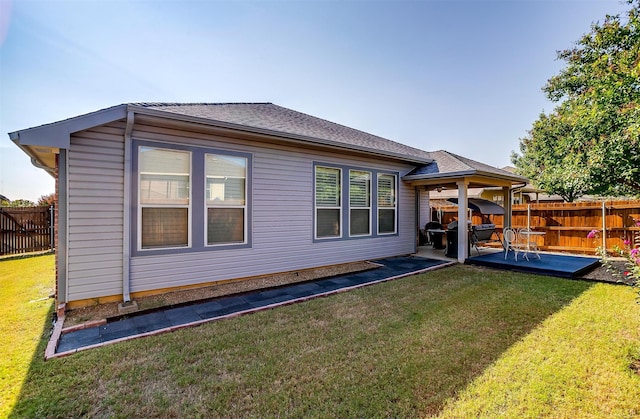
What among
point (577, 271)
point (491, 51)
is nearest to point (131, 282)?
point (577, 271)

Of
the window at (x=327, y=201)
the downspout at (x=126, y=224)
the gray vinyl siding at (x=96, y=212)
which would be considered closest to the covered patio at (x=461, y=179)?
the window at (x=327, y=201)

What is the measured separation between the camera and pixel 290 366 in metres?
2.90

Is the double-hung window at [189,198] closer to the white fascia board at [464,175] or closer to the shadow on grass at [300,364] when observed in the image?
the shadow on grass at [300,364]

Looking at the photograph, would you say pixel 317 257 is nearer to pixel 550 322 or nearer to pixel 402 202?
pixel 402 202

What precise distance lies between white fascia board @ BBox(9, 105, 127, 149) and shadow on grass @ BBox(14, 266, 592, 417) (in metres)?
2.67

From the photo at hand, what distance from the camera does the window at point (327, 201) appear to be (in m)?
7.23

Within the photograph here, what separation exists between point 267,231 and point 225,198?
3.89 ft

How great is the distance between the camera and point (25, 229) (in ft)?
34.3

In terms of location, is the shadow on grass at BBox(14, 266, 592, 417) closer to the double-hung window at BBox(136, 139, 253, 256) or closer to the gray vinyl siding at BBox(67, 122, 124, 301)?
the gray vinyl siding at BBox(67, 122, 124, 301)

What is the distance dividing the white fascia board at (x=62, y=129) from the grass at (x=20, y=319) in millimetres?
2584

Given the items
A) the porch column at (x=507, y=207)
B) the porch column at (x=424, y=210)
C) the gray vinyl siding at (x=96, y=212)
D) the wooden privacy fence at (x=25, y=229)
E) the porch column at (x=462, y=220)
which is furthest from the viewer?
the porch column at (x=424, y=210)

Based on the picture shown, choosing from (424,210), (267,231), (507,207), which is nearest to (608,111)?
(507,207)

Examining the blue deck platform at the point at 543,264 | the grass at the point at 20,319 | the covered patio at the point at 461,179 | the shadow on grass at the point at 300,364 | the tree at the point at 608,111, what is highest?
the tree at the point at 608,111

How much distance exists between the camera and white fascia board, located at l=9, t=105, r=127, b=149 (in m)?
3.76
